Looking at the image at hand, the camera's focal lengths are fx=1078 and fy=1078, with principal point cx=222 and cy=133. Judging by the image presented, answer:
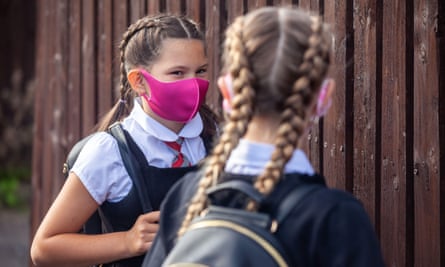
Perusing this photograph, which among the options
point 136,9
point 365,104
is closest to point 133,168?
point 365,104

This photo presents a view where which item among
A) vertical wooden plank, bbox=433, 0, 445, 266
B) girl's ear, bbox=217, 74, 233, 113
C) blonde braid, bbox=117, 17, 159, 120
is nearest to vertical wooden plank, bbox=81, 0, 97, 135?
blonde braid, bbox=117, 17, 159, 120

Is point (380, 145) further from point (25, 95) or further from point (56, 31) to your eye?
point (25, 95)

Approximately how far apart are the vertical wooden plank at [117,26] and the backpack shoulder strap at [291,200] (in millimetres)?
3356

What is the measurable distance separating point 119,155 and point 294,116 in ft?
3.76

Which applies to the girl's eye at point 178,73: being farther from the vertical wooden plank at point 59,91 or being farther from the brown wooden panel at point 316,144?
the vertical wooden plank at point 59,91

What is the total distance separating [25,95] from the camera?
14.7 m

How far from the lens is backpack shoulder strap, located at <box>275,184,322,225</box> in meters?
2.51

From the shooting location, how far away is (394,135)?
12.3ft

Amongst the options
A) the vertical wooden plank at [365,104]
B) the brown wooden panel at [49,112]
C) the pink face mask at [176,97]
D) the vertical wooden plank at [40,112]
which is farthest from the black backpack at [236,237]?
the vertical wooden plank at [40,112]

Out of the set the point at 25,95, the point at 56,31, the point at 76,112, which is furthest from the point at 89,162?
the point at 25,95

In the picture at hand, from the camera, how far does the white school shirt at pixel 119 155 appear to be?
3498 mm

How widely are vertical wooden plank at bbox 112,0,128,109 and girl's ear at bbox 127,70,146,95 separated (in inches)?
82.1

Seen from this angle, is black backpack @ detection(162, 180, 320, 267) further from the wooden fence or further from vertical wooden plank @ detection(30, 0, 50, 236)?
vertical wooden plank @ detection(30, 0, 50, 236)

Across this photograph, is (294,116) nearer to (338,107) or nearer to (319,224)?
(319,224)
